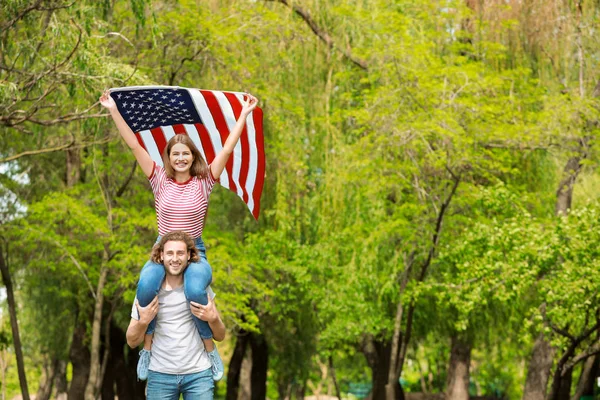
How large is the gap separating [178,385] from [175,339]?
28 cm

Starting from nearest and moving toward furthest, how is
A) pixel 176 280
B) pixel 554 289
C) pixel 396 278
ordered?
1. pixel 176 280
2. pixel 554 289
3. pixel 396 278

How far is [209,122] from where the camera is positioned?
7.65 meters

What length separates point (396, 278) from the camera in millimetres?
21031

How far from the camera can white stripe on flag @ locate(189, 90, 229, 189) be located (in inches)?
294

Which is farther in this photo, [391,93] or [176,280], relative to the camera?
[391,93]

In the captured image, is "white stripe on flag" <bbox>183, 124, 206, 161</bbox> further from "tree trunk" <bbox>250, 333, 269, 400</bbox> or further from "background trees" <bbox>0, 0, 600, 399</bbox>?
"tree trunk" <bbox>250, 333, 269, 400</bbox>

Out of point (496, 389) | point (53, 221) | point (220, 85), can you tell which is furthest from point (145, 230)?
point (496, 389)

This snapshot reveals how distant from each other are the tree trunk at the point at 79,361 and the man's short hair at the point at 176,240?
1934 centimetres

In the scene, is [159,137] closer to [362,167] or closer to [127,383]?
[362,167]

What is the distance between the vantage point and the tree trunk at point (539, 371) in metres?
20.0

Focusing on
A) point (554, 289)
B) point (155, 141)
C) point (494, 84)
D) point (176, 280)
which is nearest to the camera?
point (176, 280)

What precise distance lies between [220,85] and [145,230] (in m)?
3.88

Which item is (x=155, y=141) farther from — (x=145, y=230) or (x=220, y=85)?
(x=145, y=230)

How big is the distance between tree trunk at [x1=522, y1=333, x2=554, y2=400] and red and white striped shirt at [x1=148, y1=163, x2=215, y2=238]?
1506 cm
